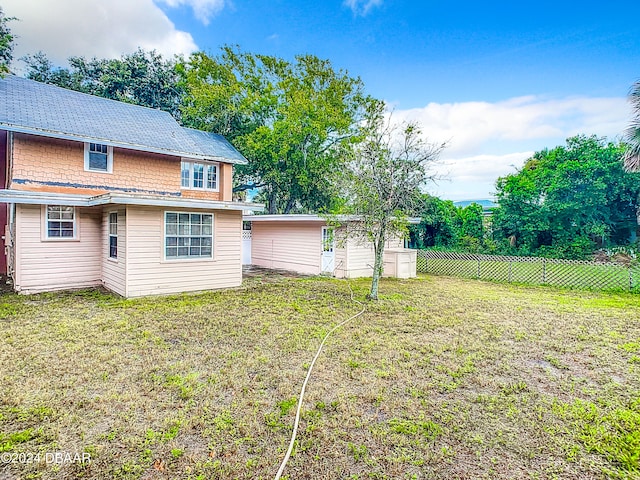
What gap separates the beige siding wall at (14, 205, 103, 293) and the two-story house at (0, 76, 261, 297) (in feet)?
0.07

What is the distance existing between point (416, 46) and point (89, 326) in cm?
1400

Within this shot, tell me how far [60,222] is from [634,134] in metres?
17.1

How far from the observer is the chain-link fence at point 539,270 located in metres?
10.2

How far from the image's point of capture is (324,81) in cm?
1838

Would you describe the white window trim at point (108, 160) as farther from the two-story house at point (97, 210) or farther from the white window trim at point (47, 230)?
the white window trim at point (47, 230)

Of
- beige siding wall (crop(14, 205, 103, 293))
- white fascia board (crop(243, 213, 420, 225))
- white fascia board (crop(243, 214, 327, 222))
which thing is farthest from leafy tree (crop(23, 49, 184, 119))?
beige siding wall (crop(14, 205, 103, 293))

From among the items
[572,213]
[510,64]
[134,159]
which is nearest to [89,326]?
[134,159]

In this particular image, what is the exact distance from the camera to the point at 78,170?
369 inches

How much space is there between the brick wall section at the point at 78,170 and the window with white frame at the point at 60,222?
724mm

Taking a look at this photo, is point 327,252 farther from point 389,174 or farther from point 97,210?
point 97,210

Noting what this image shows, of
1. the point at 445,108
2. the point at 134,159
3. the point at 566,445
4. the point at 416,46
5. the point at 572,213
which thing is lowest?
the point at 566,445

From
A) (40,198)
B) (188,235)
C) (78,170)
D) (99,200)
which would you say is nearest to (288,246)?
(188,235)

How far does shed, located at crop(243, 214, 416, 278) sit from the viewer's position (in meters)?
12.0

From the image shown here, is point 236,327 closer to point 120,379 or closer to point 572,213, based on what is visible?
point 120,379
